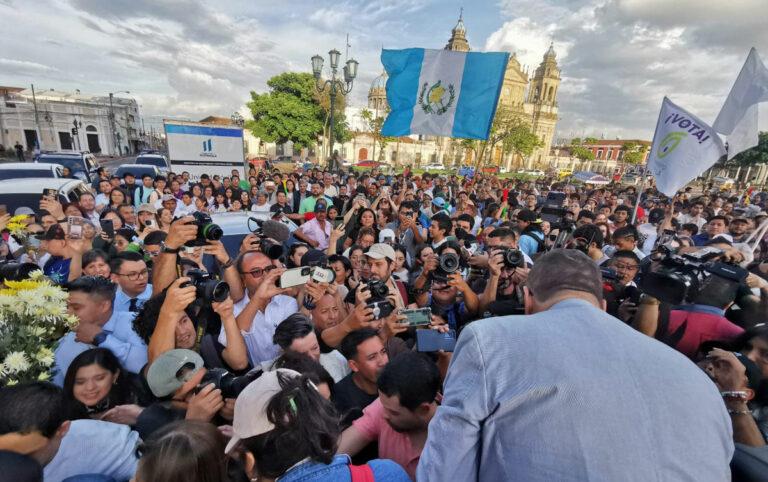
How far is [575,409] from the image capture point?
1014mm

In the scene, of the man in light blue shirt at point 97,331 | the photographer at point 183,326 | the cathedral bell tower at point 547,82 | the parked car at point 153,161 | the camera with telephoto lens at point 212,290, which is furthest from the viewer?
the cathedral bell tower at point 547,82

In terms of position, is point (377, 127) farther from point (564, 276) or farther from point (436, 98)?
point (564, 276)

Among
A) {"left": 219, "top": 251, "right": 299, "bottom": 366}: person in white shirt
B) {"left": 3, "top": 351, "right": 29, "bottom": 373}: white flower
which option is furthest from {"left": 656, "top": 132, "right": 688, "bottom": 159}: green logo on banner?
{"left": 3, "top": 351, "right": 29, "bottom": 373}: white flower

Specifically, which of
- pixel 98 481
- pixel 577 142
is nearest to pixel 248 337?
pixel 98 481

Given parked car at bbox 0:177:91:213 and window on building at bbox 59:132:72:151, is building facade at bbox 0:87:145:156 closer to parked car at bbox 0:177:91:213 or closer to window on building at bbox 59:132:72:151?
window on building at bbox 59:132:72:151

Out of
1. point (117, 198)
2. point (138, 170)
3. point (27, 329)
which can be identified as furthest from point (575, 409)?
point (138, 170)

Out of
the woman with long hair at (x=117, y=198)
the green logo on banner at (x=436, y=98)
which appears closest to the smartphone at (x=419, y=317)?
the green logo on banner at (x=436, y=98)

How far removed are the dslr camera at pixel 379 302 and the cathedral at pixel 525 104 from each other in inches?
2558

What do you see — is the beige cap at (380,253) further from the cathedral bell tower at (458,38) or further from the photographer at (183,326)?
the cathedral bell tower at (458,38)

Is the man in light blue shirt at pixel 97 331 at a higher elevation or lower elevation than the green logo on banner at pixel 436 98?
lower

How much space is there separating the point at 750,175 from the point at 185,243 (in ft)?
233

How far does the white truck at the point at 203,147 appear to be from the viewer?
13.8 meters

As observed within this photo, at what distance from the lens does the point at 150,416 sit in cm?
188

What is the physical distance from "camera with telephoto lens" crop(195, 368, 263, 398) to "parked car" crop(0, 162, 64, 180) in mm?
10417
